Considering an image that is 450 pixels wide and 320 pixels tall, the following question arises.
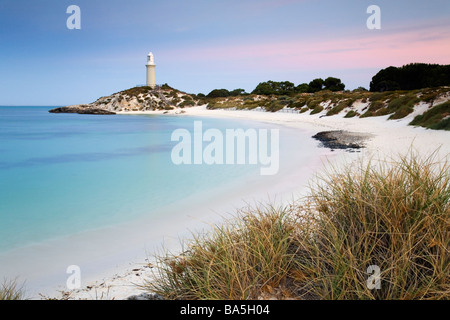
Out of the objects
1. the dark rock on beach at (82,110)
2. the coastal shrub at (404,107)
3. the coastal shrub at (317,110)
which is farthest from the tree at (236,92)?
the coastal shrub at (404,107)

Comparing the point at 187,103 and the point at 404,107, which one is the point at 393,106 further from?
the point at 187,103

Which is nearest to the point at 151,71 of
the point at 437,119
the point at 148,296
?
the point at 437,119

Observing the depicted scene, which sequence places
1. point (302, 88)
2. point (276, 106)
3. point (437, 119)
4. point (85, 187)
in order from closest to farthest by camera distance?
point (85, 187) → point (437, 119) → point (276, 106) → point (302, 88)

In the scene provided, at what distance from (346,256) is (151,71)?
225 ft

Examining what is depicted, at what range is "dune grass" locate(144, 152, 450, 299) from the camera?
2.16 meters

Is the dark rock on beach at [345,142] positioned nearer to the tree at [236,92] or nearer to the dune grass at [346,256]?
the dune grass at [346,256]

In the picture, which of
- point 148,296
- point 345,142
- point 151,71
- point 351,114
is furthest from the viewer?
point 151,71

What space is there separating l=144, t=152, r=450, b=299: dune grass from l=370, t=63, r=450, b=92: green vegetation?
144 ft

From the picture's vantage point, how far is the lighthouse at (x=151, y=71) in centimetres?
6569

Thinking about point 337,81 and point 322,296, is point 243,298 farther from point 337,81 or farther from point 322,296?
point 337,81

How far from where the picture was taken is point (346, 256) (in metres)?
2.28

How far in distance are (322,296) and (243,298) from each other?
0.55 m
